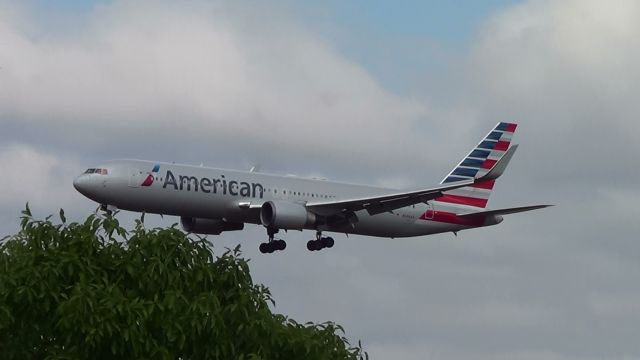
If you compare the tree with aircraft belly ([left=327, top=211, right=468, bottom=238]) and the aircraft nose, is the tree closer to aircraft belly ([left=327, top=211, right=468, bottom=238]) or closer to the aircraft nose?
the aircraft nose

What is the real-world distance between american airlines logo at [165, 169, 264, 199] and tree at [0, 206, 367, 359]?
3797cm

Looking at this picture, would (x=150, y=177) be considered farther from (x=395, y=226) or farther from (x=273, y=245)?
(x=395, y=226)

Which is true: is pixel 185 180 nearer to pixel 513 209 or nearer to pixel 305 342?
pixel 513 209

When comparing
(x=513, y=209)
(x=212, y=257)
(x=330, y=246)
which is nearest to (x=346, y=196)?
(x=330, y=246)

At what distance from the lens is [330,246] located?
78625mm

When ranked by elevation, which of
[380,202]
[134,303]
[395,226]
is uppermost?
[395,226]

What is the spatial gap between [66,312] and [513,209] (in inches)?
1988

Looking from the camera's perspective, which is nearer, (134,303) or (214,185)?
(134,303)

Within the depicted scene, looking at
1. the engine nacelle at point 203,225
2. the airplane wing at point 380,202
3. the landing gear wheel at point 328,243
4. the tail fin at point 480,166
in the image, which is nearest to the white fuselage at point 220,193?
the airplane wing at point 380,202

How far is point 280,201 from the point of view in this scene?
244ft

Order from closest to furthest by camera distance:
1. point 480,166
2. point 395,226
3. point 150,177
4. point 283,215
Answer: point 150,177 < point 283,215 < point 395,226 < point 480,166

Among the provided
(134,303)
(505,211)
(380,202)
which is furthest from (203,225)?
(134,303)

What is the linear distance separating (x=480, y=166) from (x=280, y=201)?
2010 centimetres

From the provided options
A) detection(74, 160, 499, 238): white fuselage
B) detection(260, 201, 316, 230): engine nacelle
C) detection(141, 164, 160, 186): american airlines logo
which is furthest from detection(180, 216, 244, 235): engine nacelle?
detection(141, 164, 160, 186): american airlines logo
